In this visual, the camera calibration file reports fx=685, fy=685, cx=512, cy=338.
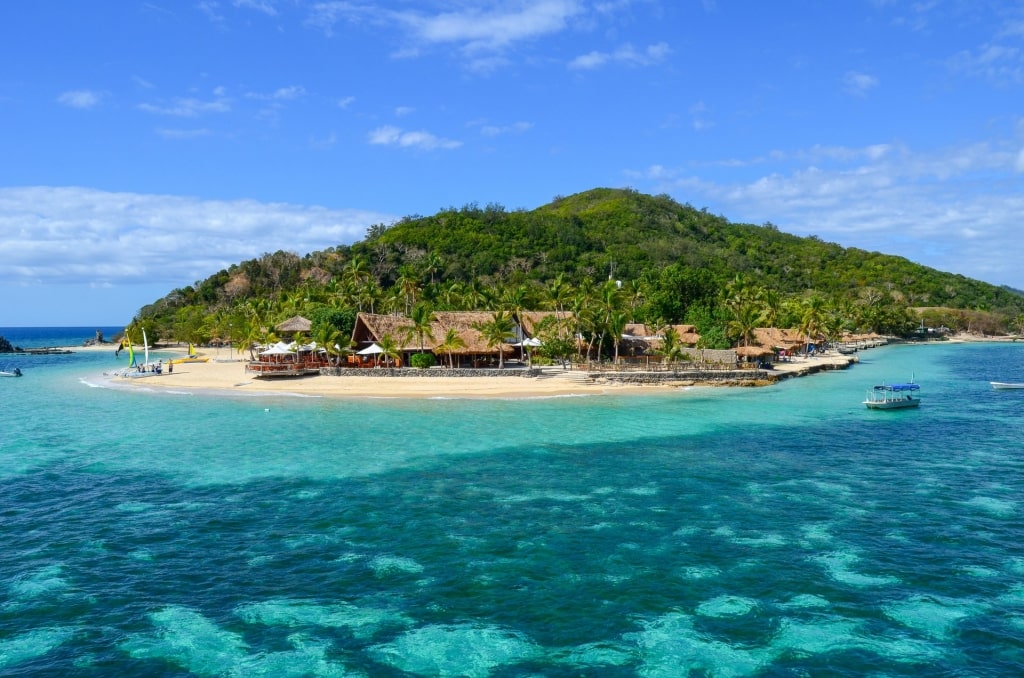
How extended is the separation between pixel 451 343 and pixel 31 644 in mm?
37582

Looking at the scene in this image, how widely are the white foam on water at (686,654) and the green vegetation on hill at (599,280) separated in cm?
3915

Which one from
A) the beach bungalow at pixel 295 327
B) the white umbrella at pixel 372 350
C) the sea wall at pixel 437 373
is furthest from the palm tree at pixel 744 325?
the beach bungalow at pixel 295 327

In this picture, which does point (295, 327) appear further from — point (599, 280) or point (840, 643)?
point (599, 280)

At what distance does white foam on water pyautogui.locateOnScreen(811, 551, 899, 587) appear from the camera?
546 inches

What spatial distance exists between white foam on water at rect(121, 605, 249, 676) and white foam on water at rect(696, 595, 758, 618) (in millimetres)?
8042

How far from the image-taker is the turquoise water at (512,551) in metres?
11.4

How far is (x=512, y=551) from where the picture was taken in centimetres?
1545

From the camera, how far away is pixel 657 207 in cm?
18350

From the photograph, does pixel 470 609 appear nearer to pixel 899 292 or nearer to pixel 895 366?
pixel 895 366

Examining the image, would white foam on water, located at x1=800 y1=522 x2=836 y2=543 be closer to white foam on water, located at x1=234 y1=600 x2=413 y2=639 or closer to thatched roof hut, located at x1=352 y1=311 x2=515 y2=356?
white foam on water, located at x1=234 y1=600 x2=413 y2=639

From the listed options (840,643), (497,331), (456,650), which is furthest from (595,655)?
(497,331)

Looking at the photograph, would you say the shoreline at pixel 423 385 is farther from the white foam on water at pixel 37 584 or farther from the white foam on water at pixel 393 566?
the white foam on water at pixel 37 584

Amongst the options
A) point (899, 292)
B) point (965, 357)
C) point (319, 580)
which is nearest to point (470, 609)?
point (319, 580)

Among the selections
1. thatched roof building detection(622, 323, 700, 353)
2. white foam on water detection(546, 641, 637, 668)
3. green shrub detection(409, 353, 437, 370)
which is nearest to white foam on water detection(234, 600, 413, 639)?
white foam on water detection(546, 641, 637, 668)
